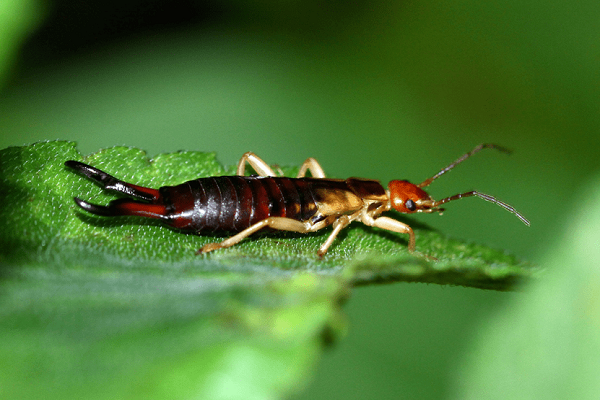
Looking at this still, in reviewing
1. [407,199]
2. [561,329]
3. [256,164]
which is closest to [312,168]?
[256,164]

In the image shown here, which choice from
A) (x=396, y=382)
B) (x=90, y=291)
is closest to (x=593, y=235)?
(x=90, y=291)

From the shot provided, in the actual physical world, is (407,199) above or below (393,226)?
above

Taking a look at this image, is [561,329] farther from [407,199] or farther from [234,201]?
[407,199]

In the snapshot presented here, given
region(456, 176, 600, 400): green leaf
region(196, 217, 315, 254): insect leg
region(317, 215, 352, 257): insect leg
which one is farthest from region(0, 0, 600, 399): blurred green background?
region(456, 176, 600, 400): green leaf

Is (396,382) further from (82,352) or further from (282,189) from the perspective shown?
(82,352)

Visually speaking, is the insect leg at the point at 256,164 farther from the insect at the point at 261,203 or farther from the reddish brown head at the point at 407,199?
the reddish brown head at the point at 407,199

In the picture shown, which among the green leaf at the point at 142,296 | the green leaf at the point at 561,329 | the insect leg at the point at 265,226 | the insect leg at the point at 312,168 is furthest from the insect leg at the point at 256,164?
the green leaf at the point at 561,329
